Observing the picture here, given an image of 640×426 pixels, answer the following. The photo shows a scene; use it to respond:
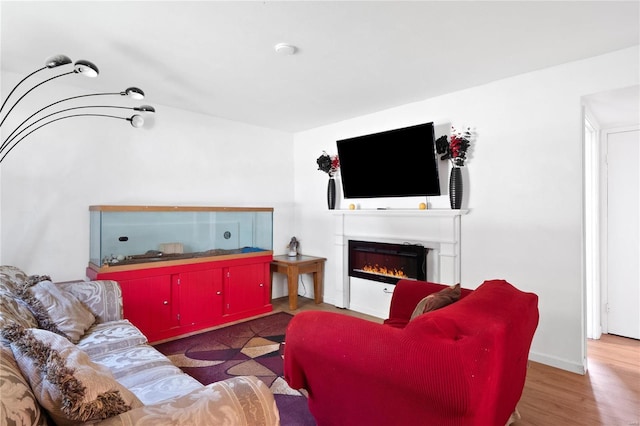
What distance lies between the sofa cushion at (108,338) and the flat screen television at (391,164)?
2.87 metres

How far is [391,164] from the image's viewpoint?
3928 millimetres

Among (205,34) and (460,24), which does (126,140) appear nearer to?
(205,34)

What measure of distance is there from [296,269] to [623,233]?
377 centimetres

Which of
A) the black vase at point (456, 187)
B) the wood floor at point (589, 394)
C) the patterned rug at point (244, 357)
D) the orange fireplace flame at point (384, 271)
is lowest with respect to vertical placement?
the wood floor at point (589, 394)

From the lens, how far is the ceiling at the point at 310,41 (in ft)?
6.83

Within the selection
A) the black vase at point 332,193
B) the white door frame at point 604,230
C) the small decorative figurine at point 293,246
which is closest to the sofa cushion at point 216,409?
the black vase at point 332,193

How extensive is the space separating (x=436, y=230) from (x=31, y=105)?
412 cm

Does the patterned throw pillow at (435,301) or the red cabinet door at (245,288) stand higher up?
the patterned throw pillow at (435,301)

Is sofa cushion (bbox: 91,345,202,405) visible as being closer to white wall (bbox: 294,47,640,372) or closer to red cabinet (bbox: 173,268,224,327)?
red cabinet (bbox: 173,268,224,327)

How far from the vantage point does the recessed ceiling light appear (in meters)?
2.50

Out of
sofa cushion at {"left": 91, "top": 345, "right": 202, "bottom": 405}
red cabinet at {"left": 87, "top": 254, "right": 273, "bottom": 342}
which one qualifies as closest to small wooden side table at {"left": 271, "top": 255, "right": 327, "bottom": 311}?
red cabinet at {"left": 87, "top": 254, "right": 273, "bottom": 342}

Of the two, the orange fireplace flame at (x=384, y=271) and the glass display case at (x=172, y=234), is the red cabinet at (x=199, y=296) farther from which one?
the orange fireplace flame at (x=384, y=271)

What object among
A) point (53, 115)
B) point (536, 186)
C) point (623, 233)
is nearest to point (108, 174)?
point (53, 115)

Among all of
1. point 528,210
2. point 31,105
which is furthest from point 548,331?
point 31,105
